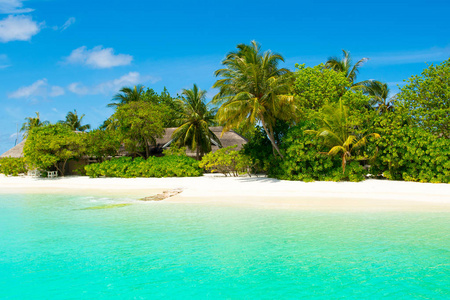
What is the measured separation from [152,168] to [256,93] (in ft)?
24.5

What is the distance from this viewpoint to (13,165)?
2625cm

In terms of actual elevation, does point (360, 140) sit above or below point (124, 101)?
below

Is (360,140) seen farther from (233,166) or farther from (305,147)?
(233,166)

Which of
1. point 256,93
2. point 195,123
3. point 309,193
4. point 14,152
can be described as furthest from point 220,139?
point 14,152

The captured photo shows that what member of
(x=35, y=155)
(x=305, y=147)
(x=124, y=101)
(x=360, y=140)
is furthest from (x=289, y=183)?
(x=124, y=101)

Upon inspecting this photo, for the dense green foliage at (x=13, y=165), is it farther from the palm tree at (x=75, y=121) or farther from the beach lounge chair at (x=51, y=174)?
the palm tree at (x=75, y=121)

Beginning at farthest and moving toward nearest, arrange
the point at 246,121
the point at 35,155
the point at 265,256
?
1. the point at 35,155
2. the point at 246,121
3. the point at 265,256

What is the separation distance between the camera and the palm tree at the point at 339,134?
16172mm

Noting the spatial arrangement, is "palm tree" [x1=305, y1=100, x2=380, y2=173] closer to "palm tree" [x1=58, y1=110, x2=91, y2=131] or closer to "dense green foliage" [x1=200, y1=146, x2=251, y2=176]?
"dense green foliage" [x1=200, y1=146, x2=251, y2=176]

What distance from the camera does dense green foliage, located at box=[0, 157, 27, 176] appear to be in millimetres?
26172

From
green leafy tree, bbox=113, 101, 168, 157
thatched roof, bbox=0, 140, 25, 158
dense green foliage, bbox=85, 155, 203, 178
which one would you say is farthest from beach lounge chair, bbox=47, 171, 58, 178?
thatched roof, bbox=0, 140, 25, 158

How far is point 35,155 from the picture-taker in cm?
2312

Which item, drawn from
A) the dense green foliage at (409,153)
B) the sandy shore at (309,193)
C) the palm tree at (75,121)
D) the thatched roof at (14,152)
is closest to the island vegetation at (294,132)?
the dense green foliage at (409,153)

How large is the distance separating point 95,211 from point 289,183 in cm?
858
